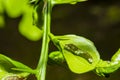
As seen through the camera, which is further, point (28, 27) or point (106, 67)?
point (28, 27)

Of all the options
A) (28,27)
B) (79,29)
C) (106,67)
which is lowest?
(79,29)

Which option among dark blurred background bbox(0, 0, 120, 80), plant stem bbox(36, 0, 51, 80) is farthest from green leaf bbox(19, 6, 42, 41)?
dark blurred background bbox(0, 0, 120, 80)

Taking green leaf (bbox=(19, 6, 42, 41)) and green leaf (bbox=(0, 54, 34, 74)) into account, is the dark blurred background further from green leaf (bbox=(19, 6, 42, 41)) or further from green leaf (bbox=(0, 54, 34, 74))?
green leaf (bbox=(0, 54, 34, 74))

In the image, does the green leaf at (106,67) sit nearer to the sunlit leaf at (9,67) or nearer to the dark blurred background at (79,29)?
the sunlit leaf at (9,67)

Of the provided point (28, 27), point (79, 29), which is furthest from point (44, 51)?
point (79, 29)

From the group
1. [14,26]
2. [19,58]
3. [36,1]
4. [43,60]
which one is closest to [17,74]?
[43,60]

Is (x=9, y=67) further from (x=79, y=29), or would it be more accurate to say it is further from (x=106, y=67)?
(x=79, y=29)
